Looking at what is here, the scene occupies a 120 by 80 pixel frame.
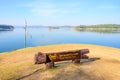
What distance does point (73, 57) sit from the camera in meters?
14.8

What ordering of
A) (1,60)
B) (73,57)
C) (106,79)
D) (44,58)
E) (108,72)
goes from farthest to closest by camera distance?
(1,60), (73,57), (44,58), (108,72), (106,79)

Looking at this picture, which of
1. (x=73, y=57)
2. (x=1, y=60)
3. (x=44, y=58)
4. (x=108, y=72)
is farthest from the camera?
(x=1, y=60)

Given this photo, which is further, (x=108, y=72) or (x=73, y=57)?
(x=73, y=57)

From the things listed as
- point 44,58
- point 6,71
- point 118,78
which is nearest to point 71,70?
point 44,58

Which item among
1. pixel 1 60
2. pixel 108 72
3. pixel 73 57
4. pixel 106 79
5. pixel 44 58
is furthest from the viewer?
pixel 1 60

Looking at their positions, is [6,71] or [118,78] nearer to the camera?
[118,78]

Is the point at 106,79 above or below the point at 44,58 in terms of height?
below

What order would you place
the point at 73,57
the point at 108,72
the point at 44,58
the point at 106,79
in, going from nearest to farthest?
the point at 106,79 → the point at 108,72 → the point at 44,58 → the point at 73,57

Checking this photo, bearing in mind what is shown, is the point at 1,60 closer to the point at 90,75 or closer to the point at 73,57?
the point at 73,57

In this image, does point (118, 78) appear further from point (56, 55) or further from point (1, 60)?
point (1, 60)

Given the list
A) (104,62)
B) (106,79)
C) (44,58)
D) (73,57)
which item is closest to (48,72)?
(44,58)

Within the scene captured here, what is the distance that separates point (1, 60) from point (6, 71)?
244 inches

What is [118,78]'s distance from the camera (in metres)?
11.8

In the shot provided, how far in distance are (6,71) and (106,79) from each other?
7.83m
